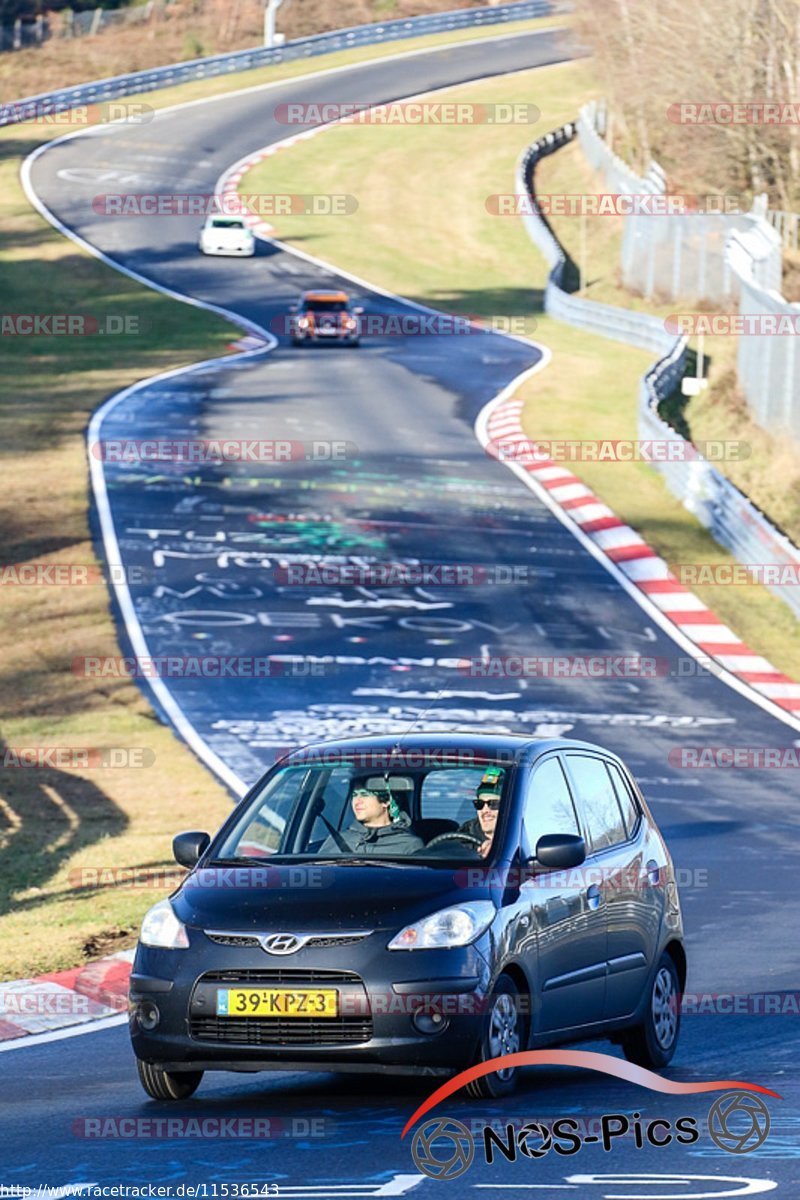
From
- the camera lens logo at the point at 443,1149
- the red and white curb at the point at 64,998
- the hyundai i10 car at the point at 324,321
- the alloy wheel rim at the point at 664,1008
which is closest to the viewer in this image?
the camera lens logo at the point at 443,1149

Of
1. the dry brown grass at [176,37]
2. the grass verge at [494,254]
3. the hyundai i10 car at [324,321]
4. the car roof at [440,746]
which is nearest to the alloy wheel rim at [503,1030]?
the car roof at [440,746]

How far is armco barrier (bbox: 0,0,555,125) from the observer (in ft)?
285

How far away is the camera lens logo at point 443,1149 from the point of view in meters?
7.62

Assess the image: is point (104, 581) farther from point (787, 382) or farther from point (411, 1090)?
point (411, 1090)

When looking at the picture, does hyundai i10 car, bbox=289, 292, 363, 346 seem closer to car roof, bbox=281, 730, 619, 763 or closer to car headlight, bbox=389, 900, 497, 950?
car roof, bbox=281, 730, 619, 763

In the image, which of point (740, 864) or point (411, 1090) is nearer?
point (411, 1090)

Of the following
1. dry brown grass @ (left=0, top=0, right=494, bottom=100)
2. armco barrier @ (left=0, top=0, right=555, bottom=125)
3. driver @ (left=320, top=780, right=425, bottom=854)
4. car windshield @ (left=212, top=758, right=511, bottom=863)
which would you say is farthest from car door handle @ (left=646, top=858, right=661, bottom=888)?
dry brown grass @ (left=0, top=0, right=494, bottom=100)

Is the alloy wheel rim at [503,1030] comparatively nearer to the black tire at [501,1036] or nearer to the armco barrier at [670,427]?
the black tire at [501,1036]

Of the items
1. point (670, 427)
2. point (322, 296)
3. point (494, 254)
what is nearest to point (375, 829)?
point (670, 427)

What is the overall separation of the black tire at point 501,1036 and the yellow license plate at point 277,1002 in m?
0.63

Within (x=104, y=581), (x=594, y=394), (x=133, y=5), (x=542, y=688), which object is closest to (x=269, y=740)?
(x=542, y=688)

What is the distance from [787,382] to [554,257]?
3130 cm

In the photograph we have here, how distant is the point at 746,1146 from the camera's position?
8078 millimetres

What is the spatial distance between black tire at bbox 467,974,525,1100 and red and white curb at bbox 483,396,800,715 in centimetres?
1649
